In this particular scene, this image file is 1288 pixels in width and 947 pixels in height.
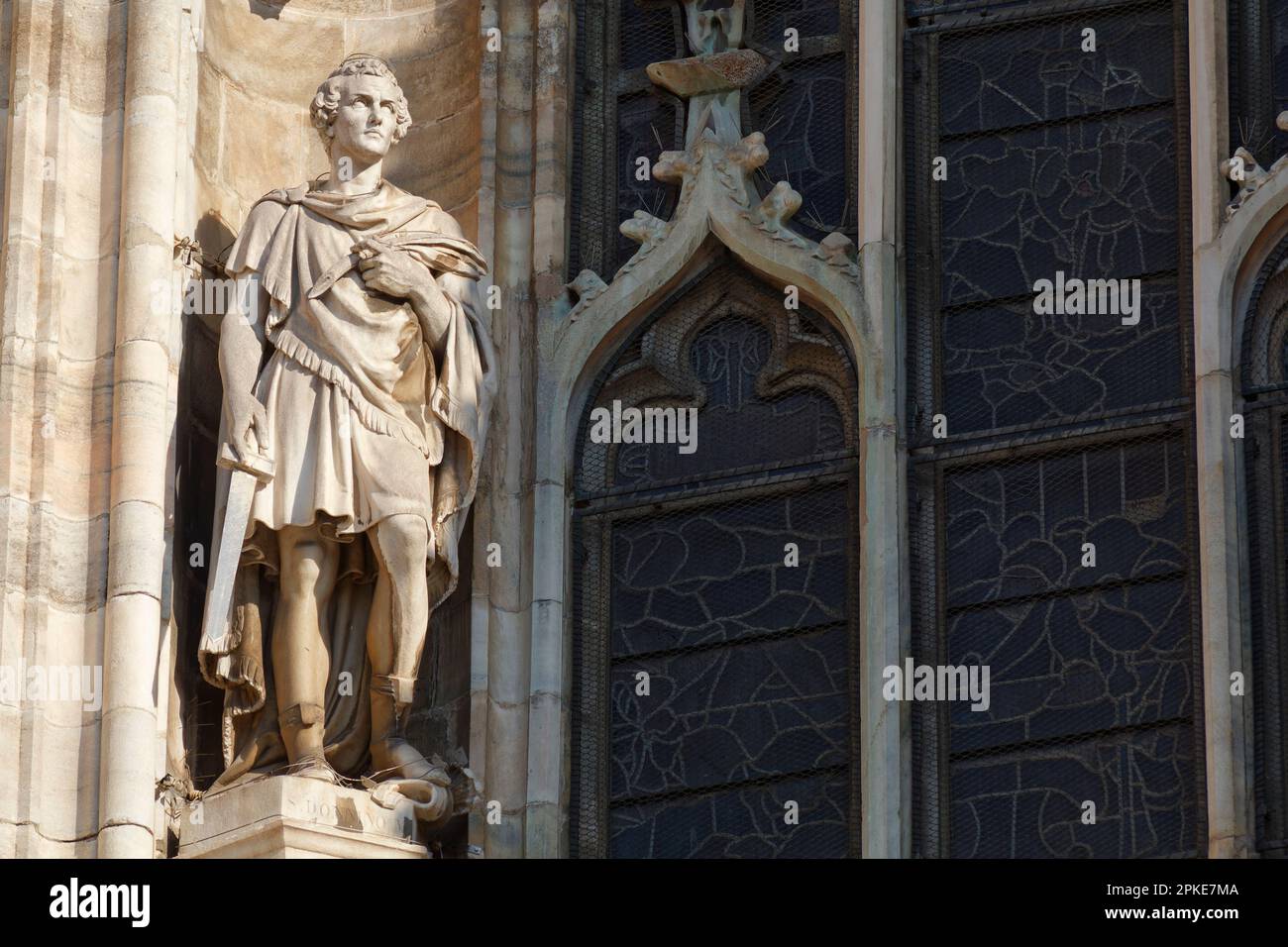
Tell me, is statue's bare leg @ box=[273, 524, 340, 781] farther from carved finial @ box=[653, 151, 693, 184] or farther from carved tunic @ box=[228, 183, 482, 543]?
carved finial @ box=[653, 151, 693, 184]

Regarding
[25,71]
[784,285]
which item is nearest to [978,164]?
[784,285]

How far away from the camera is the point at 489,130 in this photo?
55.1ft

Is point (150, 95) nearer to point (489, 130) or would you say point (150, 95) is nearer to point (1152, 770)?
point (489, 130)

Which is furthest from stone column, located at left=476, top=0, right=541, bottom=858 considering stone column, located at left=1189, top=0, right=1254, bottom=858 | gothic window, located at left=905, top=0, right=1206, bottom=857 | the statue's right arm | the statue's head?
stone column, located at left=1189, top=0, right=1254, bottom=858

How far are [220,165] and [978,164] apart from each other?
8.68ft

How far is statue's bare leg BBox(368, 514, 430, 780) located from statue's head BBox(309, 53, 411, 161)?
4.69 ft

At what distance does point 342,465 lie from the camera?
15.5 m

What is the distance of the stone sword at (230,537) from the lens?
50.6ft

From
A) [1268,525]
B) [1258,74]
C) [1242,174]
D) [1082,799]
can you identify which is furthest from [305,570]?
[1258,74]

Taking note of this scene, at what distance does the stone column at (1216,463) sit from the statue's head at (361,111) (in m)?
2.71

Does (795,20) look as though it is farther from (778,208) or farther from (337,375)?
(337,375)

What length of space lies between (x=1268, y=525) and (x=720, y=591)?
187cm

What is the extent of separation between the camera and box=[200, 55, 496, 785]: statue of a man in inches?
609

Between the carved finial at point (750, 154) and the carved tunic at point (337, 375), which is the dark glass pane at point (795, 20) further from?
the carved tunic at point (337, 375)
